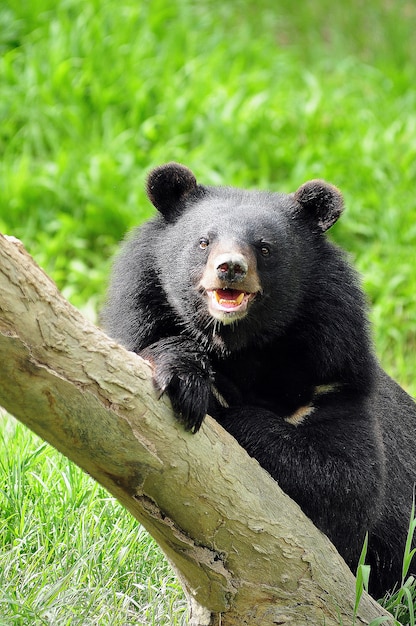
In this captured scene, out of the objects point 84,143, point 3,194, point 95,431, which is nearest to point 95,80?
point 84,143

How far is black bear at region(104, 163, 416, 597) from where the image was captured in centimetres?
400

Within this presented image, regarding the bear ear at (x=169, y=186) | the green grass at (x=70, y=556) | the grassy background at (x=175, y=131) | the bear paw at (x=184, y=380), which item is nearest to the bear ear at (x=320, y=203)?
the bear ear at (x=169, y=186)

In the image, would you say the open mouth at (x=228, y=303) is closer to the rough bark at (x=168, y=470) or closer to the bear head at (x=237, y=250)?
the bear head at (x=237, y=250)

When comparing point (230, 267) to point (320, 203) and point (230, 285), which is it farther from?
point (320, 203)

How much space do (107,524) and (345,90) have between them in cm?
686

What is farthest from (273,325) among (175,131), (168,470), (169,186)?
(175,131)

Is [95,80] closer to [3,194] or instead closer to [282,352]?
[3,194]

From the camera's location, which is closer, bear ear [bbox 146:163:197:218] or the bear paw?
the bear paw

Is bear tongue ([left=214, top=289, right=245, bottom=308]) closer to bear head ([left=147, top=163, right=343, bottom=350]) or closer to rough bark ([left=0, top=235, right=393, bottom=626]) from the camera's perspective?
bear head ([left=147, top=163, right=343, bottom=350])

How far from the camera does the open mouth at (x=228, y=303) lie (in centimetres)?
391

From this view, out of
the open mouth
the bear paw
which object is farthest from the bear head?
the bear paw

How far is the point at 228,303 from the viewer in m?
3.96

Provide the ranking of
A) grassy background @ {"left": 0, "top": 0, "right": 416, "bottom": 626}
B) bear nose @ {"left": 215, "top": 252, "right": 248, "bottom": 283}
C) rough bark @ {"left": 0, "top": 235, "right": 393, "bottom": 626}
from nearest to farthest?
rough bark @ {"left": 0, "top": 235, "right": 393, "bottom": 626}
bear nose @ {"left": 215, "top": 252, "right": 248, "bottom": 283}
grassy background @ {"left": 0, "top": 0, "right": 416, "bottom": 626}

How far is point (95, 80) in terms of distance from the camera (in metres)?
9.41
